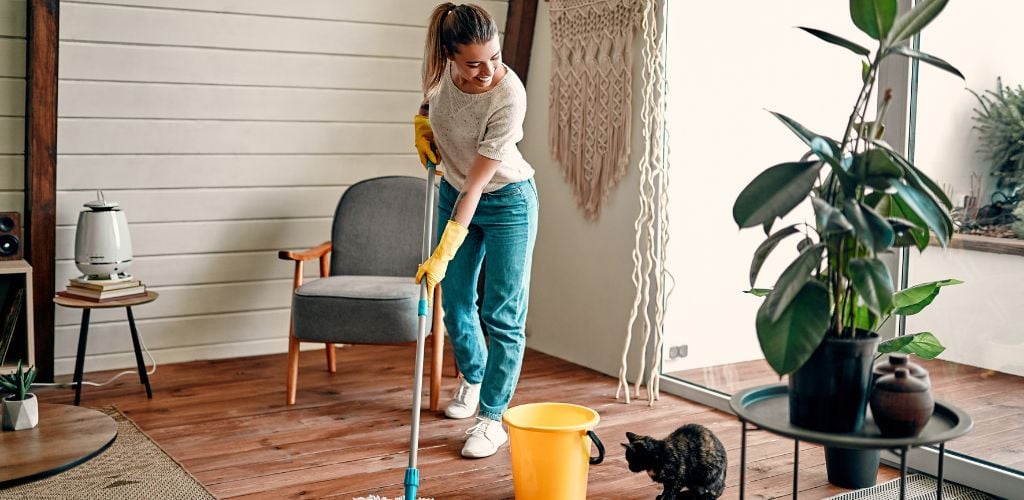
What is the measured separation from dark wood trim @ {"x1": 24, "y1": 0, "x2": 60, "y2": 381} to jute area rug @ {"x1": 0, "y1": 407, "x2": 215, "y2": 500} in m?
0.95

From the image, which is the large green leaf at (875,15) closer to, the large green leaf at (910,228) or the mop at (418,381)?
the large green leaf at (910,228)

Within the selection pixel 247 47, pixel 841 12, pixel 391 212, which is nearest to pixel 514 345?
pixel 391 212

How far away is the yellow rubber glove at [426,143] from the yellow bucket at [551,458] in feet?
2.60

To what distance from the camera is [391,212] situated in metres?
3.84

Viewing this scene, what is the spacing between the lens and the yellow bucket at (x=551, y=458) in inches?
93.5

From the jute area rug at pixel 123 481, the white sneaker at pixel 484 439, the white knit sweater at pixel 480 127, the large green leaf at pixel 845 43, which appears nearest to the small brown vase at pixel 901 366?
the large green leaf at pixel 845 43

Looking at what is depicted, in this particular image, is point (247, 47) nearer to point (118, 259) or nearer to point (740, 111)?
point (118, 259)

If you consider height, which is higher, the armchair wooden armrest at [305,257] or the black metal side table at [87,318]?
the armchair wooden armrest at [305,257]

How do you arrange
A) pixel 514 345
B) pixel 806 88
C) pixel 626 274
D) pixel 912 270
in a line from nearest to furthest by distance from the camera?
1. pixel 912 270
2. pixel 514 345
3. pixel 806 88
4. pixel 626 274

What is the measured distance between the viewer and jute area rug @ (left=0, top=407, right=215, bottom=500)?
98.7 inches

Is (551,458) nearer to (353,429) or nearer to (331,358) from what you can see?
(353,429)

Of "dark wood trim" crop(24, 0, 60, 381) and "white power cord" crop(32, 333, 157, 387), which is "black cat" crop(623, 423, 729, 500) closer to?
"white power cord" crop(32, 333, 157, 387)

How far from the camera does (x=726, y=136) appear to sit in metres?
3.49

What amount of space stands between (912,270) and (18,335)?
3024 mm
